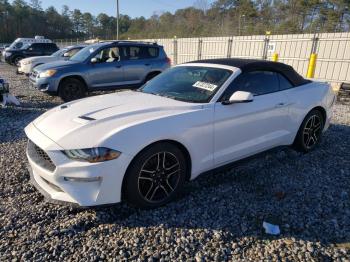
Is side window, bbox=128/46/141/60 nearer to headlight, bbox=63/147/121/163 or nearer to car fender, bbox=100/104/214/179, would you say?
car fender, bbox=100/104/214/179

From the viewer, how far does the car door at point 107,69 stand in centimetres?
878

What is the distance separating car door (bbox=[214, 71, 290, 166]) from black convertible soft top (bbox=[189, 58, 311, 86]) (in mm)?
82

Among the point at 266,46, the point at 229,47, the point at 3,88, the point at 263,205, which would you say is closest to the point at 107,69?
the point at 3,88

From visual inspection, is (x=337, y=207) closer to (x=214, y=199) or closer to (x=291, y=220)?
(x=291, y=220)

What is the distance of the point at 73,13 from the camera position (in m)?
100

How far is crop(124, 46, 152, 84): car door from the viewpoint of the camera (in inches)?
364

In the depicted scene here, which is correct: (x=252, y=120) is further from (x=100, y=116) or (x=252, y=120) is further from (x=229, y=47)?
(x=229, y=47)

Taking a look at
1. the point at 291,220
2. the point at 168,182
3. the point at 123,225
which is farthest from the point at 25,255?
the point at 291,220

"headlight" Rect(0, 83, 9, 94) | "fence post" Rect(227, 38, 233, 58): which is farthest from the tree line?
"headlight" Rect(0, 83, 9, 94)

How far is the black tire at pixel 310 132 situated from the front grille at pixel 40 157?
3.65m

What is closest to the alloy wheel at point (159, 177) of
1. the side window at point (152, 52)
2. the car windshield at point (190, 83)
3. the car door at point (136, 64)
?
the car windshield at point (190, 83)

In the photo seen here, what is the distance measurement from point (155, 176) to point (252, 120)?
1499mm

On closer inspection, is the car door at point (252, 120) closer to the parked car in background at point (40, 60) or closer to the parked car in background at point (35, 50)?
the parked car in background at point (40, 60)

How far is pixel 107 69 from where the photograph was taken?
891 centimetres
